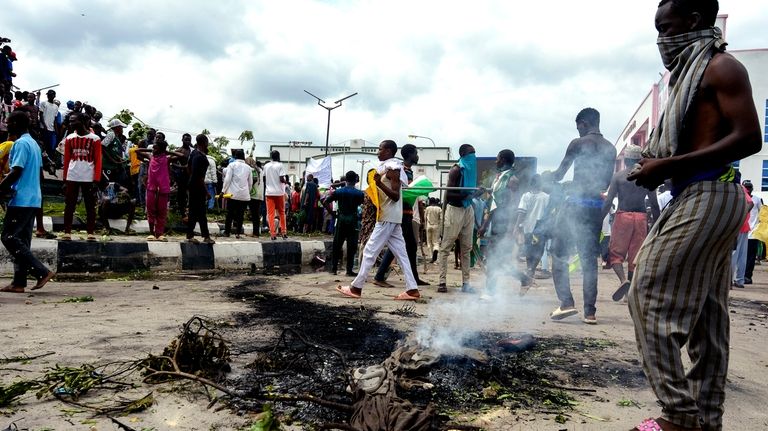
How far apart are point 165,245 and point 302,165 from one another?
53364mm

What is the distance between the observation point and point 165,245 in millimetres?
8617

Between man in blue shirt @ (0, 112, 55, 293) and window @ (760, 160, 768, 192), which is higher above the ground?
window @ (760, 160, 768, 192)

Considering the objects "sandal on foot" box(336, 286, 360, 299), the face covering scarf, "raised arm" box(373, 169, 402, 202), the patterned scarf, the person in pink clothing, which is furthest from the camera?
the person in pink clothing

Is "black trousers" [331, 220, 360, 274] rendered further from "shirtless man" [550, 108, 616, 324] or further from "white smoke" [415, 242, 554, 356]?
"shirtless man" [550, 108, 616, 324]

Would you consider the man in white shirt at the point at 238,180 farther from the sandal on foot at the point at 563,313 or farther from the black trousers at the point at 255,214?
the sandal on foot at the point at 563,313

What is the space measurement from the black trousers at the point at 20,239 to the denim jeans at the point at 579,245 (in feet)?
17.9

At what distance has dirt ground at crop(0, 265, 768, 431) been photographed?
8.36ft

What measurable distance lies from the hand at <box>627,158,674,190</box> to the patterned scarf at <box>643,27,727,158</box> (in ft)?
0.21

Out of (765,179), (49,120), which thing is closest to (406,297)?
(49,120)

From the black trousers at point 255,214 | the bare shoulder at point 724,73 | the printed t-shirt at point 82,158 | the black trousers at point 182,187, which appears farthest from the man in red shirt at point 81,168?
the bare shoulder at point 724,73

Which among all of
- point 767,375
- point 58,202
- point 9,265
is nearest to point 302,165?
point 58,202

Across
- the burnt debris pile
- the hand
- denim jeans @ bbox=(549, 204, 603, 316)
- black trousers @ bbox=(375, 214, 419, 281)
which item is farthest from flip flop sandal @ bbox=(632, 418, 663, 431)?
black trousers @ bbox=(375, 214, 419, 281)

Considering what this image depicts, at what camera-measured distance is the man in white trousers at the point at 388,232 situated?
20.8ft

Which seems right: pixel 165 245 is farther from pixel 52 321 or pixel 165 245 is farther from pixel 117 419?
pixel 117 419
